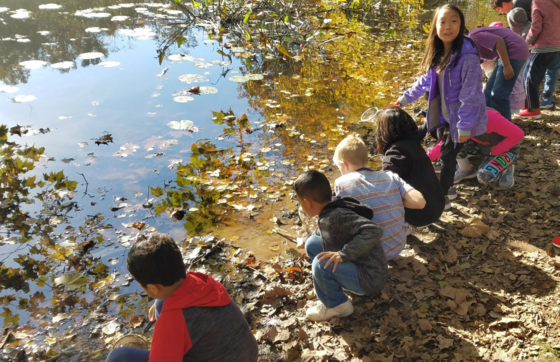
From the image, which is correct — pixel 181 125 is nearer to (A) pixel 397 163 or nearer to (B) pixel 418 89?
(B) pixel 418 89

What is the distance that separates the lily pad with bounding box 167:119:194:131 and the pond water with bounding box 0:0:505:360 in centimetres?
3

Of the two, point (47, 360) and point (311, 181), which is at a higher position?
point (311, 181)

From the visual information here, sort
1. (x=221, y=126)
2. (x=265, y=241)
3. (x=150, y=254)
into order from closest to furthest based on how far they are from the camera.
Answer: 1. (x=150, y=254)
2. (x=265, y=241)
3. (x=221, y=126)

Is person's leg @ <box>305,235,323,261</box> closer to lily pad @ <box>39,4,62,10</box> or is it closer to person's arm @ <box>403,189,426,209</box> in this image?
person's arm @ <box>403,189,426,209</box>

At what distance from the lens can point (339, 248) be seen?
95.8 inches

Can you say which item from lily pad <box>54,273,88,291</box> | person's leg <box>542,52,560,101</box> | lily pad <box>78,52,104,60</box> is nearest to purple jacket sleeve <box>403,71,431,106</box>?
person's leg <box>542,52,560,101</box>

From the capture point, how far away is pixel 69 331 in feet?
9.11

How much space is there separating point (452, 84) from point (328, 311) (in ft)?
6.60

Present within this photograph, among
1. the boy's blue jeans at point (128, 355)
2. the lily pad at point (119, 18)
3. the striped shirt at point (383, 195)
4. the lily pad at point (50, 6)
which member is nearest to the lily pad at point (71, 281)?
the boy's blue jeans at point (128, 355)

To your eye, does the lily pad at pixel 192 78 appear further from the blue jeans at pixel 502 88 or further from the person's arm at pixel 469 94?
the person's arm at pixel 469 94

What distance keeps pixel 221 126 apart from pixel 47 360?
11.5 ft

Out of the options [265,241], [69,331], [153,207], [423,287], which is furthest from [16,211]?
[423,287]

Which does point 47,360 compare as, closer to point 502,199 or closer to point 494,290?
point 494,290

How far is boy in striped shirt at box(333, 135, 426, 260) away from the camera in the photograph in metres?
2.63
